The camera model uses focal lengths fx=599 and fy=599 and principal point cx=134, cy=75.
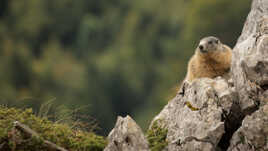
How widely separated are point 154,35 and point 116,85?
48.5ft

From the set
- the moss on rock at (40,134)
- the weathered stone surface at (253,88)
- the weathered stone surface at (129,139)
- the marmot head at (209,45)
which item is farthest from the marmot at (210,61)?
the weathered stone surface at (129,139)

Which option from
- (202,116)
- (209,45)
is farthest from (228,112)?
(209,45)

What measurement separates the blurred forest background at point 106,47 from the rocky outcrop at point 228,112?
45025mm

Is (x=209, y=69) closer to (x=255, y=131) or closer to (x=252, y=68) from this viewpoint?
(x=252, y=68)

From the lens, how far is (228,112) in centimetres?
1130

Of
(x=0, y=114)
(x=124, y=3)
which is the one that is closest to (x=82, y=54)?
(x=124, y=3)

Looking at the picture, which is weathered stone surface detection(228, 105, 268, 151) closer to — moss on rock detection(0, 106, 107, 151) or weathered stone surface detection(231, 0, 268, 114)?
weathered stone surface detection(231, 0, 268, 114)

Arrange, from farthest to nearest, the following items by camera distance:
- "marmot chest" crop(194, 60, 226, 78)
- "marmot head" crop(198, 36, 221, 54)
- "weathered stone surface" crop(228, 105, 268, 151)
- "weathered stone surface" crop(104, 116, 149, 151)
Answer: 1. "marmot head" crop(198, 36, 221, 54)
2. "marmot chest" crop(194, 60, 226, 78)
3. "weathered stone surface" crop(104, 116, 149, 151)
4. "weathered stone surface" crop(228, 105, 268, 151)

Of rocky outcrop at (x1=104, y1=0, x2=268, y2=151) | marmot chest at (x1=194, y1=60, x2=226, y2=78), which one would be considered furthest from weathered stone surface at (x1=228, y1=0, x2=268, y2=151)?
marmot chest at (x1=194, y1=60, x2=226, y2=78)

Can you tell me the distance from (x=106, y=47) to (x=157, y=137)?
309 ft

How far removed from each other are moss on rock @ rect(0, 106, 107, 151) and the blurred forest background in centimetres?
4514

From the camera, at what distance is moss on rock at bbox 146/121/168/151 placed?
1173cm

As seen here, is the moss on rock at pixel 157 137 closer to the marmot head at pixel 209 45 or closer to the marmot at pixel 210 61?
the marmot at pixel 210 61

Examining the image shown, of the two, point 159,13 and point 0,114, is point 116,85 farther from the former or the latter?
point 0,114
